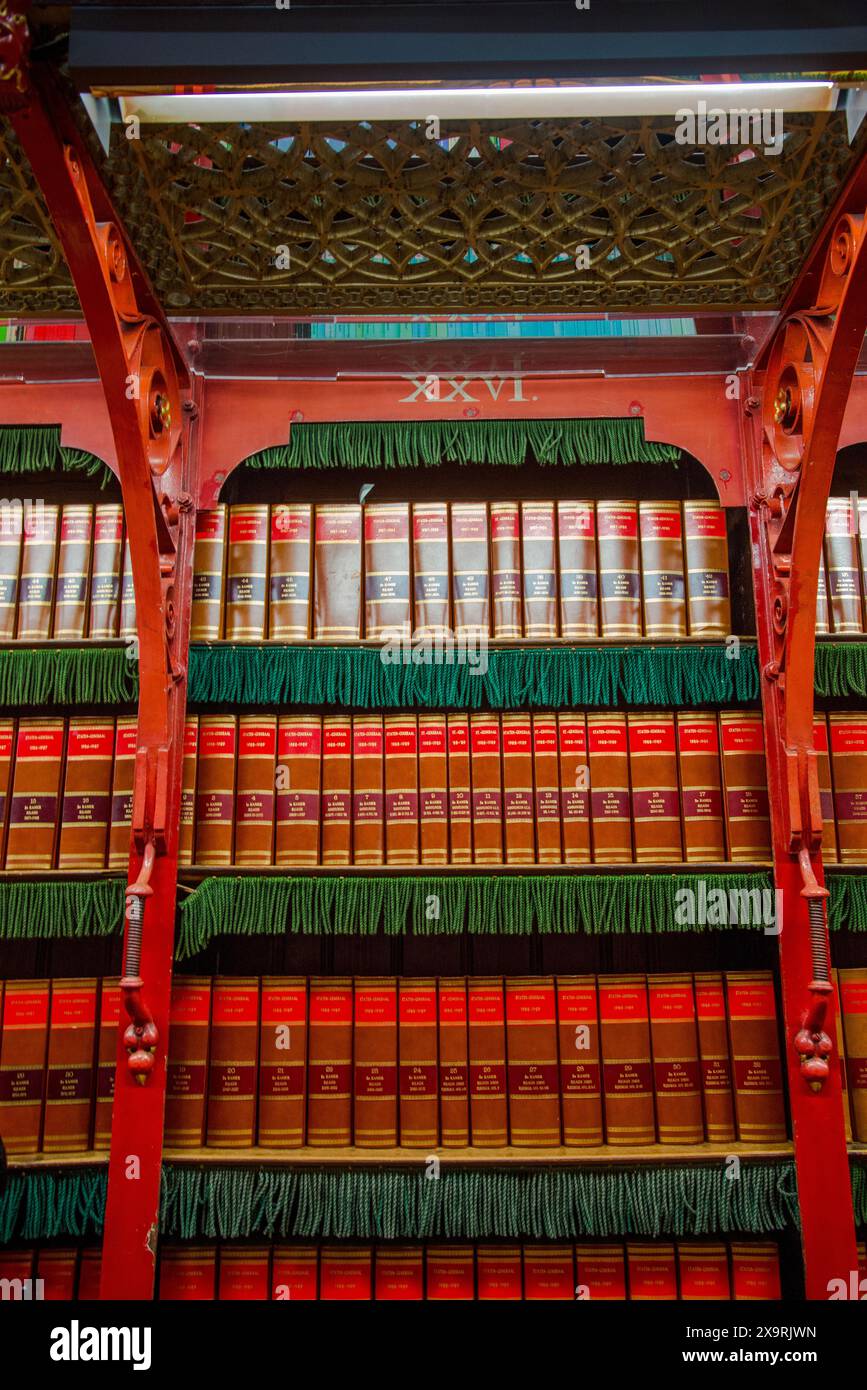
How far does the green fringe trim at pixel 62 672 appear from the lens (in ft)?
7.28

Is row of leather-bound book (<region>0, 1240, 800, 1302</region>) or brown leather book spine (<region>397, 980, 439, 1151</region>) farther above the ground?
brown leather book spine (<region>397, 980, 439, 1151</region>)

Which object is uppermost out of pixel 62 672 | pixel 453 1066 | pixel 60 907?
pixel 62 672

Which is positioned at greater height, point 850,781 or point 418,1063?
point 850,781

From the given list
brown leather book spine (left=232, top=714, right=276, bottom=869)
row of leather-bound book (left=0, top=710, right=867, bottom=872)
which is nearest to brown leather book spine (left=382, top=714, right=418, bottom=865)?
row of leather-bound book (left=0, top=710, right=867, bottom=872)

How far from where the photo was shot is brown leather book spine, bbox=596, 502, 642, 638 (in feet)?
7.41

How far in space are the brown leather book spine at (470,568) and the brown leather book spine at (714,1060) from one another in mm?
880

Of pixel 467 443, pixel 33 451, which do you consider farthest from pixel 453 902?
pixel 33 451

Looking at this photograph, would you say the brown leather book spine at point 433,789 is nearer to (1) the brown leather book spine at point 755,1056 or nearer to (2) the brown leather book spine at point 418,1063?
(2) the brown leather book spine at point 418,1063

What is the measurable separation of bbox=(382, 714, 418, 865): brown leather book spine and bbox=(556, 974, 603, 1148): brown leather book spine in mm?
418

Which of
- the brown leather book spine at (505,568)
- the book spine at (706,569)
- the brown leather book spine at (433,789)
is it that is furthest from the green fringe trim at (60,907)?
the book spine at (706,569)

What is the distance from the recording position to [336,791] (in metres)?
2.19

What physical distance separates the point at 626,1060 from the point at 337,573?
1182 millimetres

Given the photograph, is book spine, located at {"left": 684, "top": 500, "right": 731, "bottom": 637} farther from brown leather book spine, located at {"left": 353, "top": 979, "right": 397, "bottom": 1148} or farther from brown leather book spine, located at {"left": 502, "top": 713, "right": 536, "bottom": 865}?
brown leather book spine, located at {"left": 353, "top": 979, "right": 397, "bottom": 1148}

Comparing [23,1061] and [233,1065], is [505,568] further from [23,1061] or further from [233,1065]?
[23,1061]
